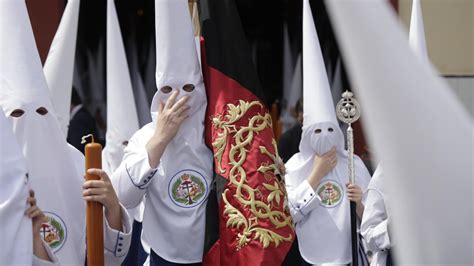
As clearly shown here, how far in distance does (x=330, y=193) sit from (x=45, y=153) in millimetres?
3096


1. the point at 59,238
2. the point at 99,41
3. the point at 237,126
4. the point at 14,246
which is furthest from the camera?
the point at 99,41

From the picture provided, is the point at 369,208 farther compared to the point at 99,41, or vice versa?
the point at 99,41

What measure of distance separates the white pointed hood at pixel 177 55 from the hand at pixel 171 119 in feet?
0.14

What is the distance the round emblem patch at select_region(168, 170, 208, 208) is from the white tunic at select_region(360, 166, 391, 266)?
1601mm

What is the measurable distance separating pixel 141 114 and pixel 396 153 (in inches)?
330

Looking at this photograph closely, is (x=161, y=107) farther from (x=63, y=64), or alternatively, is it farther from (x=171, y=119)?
(x=63, y=64)

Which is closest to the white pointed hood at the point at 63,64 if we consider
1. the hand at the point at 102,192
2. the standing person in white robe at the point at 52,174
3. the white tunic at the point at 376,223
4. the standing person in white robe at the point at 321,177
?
the standing person in white robe at the point at 321,177

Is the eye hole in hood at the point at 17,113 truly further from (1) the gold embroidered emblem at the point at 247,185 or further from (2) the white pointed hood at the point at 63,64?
(2) the white pointed hood at the point at 63,64

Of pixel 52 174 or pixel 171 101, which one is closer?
pixel 52 174

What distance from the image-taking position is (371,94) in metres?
2.01

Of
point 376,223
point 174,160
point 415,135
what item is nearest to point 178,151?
point 174,160

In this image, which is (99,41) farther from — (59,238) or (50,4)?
(59,238)

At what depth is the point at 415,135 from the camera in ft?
6.56

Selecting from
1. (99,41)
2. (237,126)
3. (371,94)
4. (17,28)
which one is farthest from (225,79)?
(99,41)
